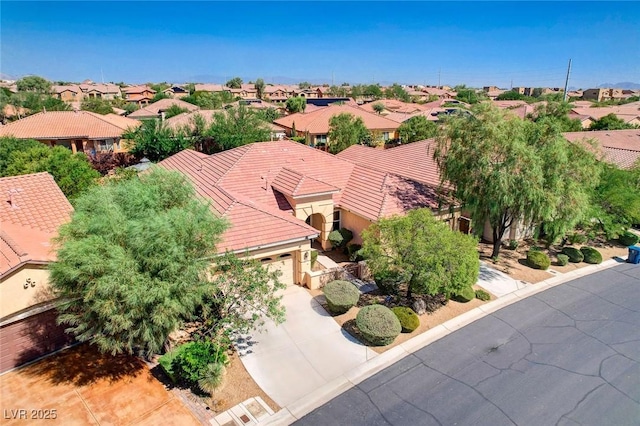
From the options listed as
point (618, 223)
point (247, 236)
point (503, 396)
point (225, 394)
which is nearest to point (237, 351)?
point (225, 394)

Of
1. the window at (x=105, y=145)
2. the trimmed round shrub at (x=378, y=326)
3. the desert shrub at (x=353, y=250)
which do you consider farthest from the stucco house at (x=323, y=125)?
the trimmed round shrub at (x=378, y=326)

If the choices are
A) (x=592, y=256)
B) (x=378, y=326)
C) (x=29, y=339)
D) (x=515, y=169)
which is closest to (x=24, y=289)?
(x=29, y=339)

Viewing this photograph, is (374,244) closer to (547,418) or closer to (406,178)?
(547,418)

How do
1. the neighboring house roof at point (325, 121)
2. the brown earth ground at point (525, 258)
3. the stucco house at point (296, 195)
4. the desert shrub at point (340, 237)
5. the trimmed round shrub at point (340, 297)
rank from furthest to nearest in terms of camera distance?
the neighboring house roof at point (325, 121) → the desert shrub at point (340, 237) → the brown earth ground at point (525, 258) → the stucco house at point (296, 195) → the trimmed round shrub at point (340, 297)

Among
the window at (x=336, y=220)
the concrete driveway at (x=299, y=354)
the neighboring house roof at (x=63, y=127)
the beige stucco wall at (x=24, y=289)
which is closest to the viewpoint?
the beige stucco wall at (x=24, y=289)

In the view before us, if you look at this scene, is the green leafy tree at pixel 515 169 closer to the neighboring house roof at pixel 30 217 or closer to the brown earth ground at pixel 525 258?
the brown earth ground at pixel 525 258

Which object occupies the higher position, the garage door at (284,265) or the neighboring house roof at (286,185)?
the neighboring house roof at (286,185)

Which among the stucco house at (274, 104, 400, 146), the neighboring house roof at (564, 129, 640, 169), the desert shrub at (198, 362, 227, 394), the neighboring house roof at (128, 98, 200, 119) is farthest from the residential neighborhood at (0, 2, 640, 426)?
the neighboring house roof at (128, 98, 200, 119)
